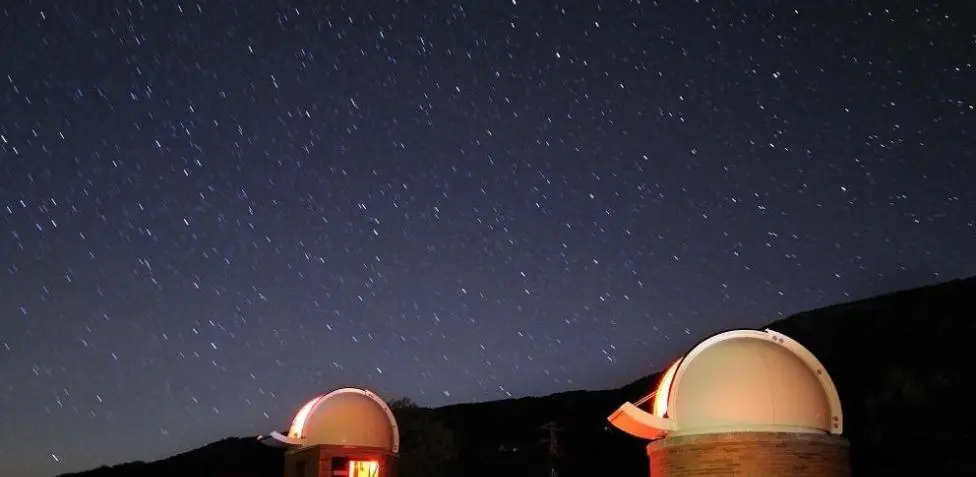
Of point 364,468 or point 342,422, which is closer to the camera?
point 342,422

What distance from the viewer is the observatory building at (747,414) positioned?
9.23m

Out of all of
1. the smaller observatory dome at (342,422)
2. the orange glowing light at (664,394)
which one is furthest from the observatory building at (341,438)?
the orange glowing light at (664,394)

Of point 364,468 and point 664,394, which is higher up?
point 664,394

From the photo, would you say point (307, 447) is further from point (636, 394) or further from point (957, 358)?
point (636, 394)

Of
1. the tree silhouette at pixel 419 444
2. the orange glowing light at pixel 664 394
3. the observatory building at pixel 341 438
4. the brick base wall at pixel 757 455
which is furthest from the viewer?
the tree silhouette at pixel 419 444

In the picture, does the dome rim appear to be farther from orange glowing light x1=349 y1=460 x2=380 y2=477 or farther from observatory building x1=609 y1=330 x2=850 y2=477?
observatory building x1=609 y1=330 x2=850 y2=477

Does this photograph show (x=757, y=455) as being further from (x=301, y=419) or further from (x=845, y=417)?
(x=845, y=417)

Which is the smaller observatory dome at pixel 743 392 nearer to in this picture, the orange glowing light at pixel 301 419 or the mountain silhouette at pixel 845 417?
the orange glowing light at pixel 301 419

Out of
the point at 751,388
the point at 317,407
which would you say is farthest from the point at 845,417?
the point at 751,388

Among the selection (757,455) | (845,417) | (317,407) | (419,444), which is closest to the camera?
(757,455)

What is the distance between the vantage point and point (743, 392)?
30.7ft

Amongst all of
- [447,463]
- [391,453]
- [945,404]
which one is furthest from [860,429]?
[391,453]

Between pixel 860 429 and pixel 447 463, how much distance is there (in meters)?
14.3

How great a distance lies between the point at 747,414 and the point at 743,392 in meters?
0.24
